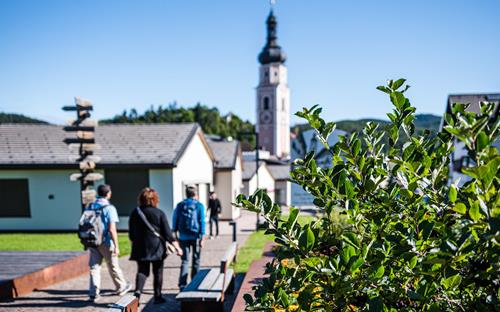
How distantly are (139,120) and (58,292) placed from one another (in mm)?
88692

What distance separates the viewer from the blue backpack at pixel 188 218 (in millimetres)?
6344

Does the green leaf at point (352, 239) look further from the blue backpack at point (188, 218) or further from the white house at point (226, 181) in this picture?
the white house at point (226, 181)

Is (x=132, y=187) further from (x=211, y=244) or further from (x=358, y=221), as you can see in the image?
(x=358, y=221)

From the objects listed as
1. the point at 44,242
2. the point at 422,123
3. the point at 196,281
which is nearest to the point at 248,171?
the point at 44,242

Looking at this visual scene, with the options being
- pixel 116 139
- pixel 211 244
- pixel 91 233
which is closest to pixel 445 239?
pixel 91 233

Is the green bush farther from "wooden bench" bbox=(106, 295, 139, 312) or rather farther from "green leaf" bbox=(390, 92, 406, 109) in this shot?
"wooden bench" bbox=(106, 295, 139, 312)

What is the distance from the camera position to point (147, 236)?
5.57 meters

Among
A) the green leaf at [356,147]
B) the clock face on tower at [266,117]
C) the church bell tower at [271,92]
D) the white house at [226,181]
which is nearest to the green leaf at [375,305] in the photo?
the green leaf at [356,147]

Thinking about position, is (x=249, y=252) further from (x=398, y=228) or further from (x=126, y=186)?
(x=398, y=228)

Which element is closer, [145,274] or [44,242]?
[145,274]

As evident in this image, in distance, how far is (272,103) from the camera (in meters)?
87.0

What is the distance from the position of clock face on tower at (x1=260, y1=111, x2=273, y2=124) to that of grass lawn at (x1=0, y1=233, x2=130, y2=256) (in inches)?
2869

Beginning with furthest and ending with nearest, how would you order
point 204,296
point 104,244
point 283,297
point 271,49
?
point 271,49
point 104,244
point 204,296
point 283,297

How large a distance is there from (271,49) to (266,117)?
48.3ft
